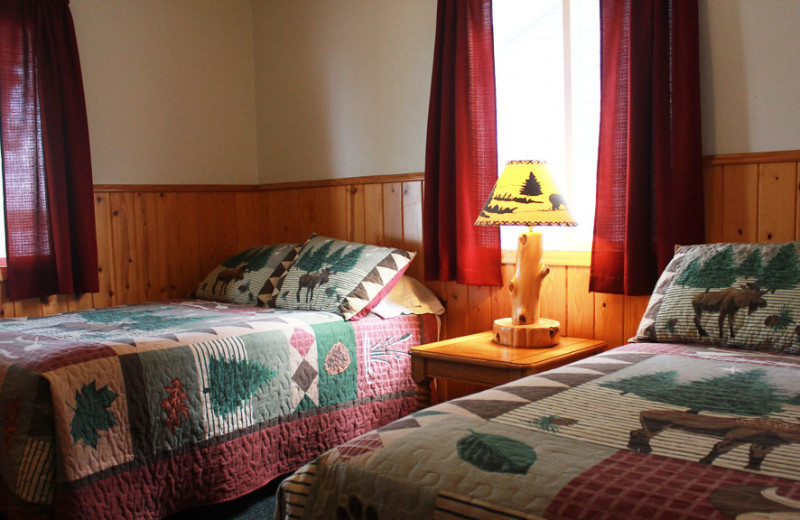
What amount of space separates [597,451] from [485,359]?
1.20 metres

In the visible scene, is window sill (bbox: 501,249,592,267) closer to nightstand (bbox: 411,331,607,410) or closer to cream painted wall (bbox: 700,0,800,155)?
nightstand (bbox: 411,331,607,410)

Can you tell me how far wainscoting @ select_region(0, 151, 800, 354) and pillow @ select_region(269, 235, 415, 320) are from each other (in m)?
0.33

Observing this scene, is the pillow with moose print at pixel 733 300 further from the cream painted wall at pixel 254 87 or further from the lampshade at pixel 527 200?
the cream painted wall at pixel 254 87

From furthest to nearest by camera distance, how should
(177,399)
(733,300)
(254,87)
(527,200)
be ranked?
(254,87), (527,200), (177,399), (733,300)

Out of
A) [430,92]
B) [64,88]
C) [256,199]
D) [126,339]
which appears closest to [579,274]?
[430,92]

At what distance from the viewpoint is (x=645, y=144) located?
7.48ft

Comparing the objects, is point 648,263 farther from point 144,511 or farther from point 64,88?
point 64,88

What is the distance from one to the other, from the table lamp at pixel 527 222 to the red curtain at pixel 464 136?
0.35 meters

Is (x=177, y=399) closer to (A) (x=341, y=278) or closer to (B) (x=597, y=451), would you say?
(A) (x=341, y=278)

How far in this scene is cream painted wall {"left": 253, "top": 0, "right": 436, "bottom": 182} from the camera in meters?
3.10

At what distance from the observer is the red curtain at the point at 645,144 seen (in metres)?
2.19

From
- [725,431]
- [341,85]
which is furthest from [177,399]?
[341,85]

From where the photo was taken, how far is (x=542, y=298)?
2.68 metres

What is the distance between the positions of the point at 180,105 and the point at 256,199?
2.16 feet
